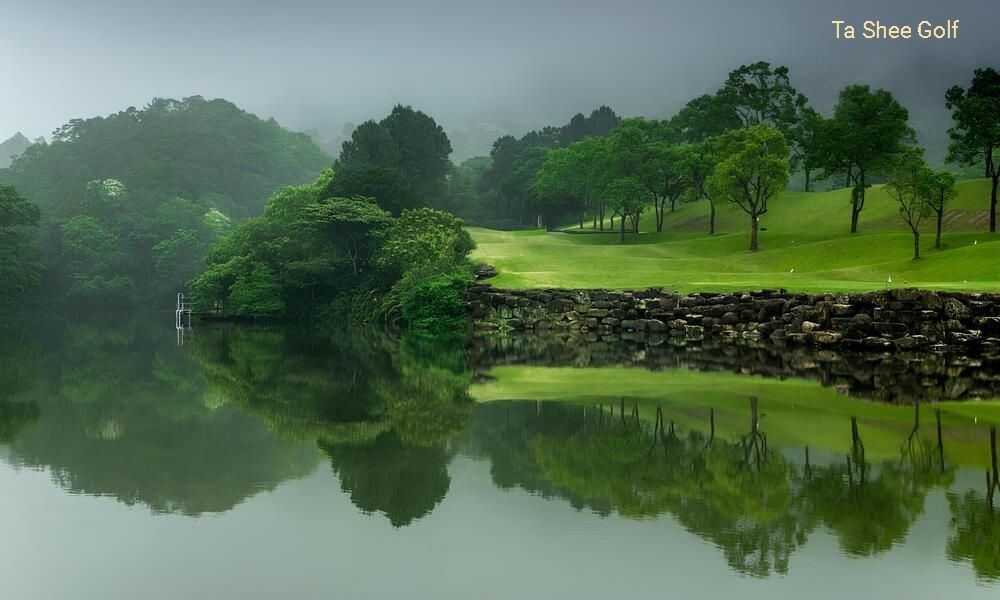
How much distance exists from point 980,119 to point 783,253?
15.4m

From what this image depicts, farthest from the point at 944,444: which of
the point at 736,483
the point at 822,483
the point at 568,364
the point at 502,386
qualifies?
the point at 568,364

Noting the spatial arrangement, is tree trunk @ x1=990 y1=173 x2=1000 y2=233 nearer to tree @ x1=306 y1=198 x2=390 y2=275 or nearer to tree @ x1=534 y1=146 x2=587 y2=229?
tree @ x1=534 y1=146 x2=587 y2=229

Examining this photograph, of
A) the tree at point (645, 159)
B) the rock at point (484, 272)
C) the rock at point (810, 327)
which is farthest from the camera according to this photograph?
the tree at point (645, 159)

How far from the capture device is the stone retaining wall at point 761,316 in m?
34.5

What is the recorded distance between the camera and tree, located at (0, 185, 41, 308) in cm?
8619

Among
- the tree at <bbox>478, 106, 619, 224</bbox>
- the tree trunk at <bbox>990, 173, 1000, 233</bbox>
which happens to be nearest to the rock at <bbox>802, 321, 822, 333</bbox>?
the tree trunk at <bbox>990, 173, 1000, 233</bbox>

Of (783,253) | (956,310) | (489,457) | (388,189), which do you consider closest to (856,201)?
(783,253)

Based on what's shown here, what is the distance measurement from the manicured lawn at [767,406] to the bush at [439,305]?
2496 centimetres

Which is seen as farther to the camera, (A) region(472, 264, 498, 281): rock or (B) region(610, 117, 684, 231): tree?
(B) region(610, 117, 684, 231): tree

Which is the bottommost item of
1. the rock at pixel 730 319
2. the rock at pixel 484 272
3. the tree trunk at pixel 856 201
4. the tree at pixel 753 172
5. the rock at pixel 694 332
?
the rock at pixel 694 332

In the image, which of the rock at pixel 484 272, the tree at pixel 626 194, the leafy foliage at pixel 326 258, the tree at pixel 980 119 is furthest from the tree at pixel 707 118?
the rock at pixel 484 272

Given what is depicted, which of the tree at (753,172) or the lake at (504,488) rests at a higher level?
the tree at (753,172)

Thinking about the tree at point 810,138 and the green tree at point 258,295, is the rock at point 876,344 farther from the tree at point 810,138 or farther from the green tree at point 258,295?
the green tree at point 258,295

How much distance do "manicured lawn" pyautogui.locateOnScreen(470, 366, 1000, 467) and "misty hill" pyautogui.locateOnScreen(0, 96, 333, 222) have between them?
109750mm
